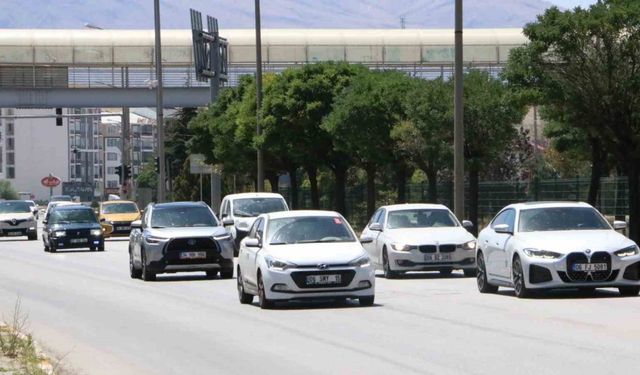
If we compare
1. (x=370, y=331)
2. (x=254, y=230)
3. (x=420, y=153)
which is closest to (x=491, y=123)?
(x=420, y=153)

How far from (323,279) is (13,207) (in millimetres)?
45249

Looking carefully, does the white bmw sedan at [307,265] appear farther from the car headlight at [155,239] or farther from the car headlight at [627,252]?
the car headlight at [155,239]

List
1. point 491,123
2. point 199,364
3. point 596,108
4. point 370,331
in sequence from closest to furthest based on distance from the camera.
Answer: point 199,364
point 370,331
point 596,108
point 491,123

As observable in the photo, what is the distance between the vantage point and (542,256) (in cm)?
2359

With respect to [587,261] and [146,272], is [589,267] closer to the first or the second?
[587,261]

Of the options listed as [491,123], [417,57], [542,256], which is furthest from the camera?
[417,57]

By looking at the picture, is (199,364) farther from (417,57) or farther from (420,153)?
(417,57)

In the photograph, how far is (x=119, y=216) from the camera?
216 feet

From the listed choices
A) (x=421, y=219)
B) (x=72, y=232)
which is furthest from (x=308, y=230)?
(x=72, y=232)

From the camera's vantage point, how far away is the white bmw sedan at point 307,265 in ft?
74.1

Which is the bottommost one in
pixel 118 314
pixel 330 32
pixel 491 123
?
pixel 118 314

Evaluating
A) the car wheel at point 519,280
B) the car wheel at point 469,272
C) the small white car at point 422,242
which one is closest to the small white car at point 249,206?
the small white car at point 422,242

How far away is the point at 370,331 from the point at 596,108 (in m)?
21.7

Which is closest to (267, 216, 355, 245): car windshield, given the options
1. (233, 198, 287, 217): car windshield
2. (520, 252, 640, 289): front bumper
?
(520, 252, 640, 289): front bumper
